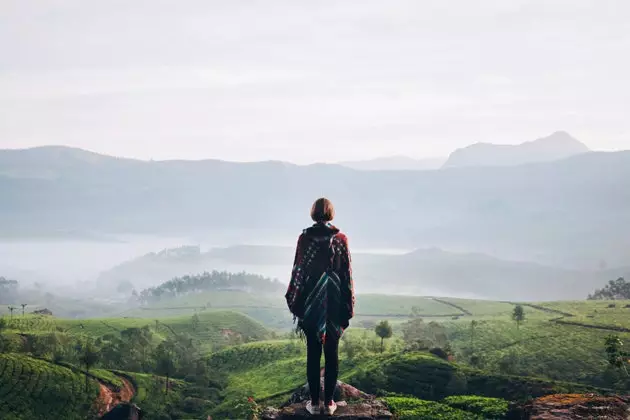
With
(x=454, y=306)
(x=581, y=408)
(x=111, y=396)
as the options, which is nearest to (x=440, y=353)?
(x=111, y=396)

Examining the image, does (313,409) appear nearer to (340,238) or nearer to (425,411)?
(340,238)

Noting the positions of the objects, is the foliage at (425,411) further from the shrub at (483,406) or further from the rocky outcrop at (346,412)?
the rocky outcrop at (346,412)

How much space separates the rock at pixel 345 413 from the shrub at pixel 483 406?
7508 mm

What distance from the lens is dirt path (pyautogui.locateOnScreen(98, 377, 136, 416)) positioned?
44.6m

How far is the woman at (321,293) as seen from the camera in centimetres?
1309

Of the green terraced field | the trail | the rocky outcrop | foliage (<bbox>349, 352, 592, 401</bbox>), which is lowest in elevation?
the green terraced field

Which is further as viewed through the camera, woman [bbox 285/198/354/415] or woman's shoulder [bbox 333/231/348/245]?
woman's shoulder [bbox 333/231/348/245]

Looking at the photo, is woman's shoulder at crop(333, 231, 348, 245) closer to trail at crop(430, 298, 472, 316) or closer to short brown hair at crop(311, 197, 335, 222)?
short brown hair at crop(311, 197, 335, 222)

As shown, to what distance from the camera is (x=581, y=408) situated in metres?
15.5

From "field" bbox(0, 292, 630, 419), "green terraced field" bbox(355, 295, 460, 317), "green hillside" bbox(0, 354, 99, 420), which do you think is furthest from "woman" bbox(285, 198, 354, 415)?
"green terraced field" bbox(355, 295, 460, 317)

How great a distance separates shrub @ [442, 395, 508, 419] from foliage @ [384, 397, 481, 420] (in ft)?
1.17

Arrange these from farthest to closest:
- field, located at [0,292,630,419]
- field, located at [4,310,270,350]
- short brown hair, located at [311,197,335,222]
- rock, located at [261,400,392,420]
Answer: field, located at [4,310,270,350] < field, located at [0,292,630,419] < short brown hair, located at [311,197,335,222] < rock, located at [261,400,392,420]

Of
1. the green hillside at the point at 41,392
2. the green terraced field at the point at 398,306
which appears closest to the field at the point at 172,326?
the green hillside at the point at 41,392

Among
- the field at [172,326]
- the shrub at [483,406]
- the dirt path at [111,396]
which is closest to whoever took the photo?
the shrub at [483,406]
